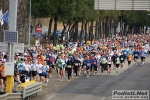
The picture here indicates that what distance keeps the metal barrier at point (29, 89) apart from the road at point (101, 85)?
673 millimetres

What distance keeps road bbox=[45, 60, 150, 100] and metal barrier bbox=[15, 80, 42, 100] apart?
67 centimetres

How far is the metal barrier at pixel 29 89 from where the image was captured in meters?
24.6

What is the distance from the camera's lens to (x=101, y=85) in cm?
3164

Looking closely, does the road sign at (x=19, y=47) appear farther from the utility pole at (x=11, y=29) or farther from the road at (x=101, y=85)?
the road at (x=101, y=85)

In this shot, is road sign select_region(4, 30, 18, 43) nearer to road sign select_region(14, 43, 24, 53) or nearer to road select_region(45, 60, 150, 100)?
road sign select_region(14, 43, 24, 53)

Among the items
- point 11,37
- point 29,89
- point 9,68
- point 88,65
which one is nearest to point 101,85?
point 88,65

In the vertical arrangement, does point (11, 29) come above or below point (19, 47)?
above

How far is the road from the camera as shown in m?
27.2

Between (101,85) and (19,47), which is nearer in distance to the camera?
(19,47)

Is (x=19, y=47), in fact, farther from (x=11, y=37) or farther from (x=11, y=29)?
(x=11, y=29)

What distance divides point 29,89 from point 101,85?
7.37 m

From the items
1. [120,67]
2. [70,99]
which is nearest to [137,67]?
[120,67]

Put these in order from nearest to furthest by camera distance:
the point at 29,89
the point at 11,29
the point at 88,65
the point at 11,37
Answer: the point at 29,89
the point at 11,37
the point at 11,29
the point at 88,65

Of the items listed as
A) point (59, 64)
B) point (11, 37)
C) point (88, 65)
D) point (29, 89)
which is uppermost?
point (11, 37)
